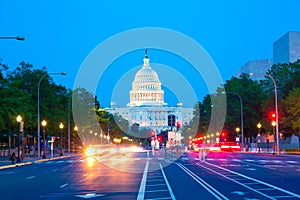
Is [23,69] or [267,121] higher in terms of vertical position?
[23,69]

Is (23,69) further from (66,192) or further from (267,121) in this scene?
(66,192)

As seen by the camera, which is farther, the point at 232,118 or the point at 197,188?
the point at 232,118

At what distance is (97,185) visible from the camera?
24938 mm

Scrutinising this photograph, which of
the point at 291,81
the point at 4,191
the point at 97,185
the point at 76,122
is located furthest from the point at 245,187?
the point at 76,122

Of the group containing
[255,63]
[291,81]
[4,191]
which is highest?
[255,63]

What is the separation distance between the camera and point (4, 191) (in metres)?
23.2

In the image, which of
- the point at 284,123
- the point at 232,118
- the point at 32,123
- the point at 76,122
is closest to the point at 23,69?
the point at 32,123

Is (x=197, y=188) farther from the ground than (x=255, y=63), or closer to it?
closer to it

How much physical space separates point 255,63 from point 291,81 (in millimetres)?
84416

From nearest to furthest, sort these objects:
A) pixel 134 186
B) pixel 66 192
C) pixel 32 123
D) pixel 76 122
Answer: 1. pixel 66 192
2. pixel 134 186
3. pixel 32 123
4. pixel 76 122

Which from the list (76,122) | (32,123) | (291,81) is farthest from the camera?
(76,122)

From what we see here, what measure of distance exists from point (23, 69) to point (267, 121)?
37567mm

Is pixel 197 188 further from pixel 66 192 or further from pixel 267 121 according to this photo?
pixel 267 121

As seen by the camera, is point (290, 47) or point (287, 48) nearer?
point (290, 47)
